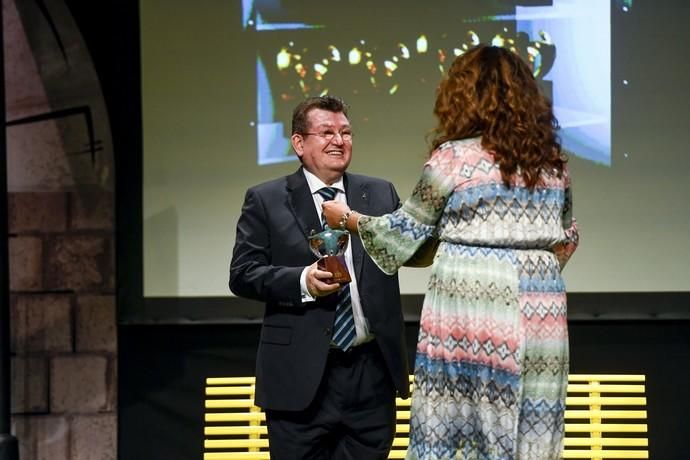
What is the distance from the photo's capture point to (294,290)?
287 centimetres

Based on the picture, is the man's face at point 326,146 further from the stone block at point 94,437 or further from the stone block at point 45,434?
the stone block at point 45,434

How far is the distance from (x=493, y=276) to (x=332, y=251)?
1.72 ft

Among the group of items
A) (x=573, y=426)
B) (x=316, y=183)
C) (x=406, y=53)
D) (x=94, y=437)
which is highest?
(x=406, y=53)

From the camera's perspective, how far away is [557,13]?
4738 mm

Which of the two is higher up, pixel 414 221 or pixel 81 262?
pixel 414 221

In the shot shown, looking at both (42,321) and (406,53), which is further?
(42,321)

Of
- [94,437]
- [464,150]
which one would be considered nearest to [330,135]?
[464,150]

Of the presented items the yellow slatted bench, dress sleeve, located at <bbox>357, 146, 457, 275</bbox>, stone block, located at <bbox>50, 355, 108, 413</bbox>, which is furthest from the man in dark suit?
stone block, located at <bbox>50, 355, 108, 413</bbox>

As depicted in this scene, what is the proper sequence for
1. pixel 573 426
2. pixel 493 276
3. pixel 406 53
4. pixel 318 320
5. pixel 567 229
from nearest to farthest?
pixel 493 276 < pixel 567 229 < pixel 318 320 < pixel 573 426 < pixel 406 53

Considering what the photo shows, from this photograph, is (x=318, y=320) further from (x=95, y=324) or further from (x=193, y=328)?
(x=95, y=324)

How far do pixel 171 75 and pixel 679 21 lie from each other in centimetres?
240

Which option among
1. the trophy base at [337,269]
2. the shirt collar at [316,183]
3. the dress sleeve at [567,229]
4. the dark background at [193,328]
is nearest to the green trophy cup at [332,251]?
the trophy base at [337,269]

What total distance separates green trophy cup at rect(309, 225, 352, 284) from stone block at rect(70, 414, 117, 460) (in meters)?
2.51

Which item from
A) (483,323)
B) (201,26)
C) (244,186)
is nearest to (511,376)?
(483,323)
